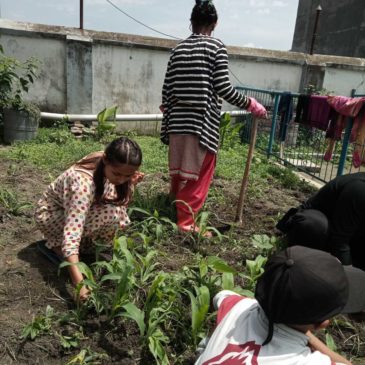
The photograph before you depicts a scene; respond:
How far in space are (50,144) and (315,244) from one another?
4.11 metres

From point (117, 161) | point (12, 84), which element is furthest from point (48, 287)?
point (12, 84)

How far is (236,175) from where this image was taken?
4.61 m

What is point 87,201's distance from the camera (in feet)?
6.66

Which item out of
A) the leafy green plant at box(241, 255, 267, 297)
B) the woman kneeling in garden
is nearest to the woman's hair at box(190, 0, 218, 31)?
the woman kneeling in garden

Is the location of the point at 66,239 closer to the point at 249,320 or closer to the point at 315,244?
the point at 249,320

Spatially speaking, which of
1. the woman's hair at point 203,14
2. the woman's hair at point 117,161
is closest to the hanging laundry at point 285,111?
the woman's hair at point 203,14

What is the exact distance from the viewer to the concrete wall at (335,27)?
13375 mm

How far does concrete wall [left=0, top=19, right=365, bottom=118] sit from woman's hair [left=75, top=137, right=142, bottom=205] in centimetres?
441

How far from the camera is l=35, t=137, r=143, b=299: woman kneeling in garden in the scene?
194 centimetres

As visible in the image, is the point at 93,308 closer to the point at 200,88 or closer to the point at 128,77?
the point at 200,88

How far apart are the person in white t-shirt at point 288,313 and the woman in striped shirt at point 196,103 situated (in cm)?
161

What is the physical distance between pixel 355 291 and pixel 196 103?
161 centimetres

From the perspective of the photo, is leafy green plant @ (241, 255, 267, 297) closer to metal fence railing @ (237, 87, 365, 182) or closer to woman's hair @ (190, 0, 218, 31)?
woman's hair @ (190, 0, 218, 31)

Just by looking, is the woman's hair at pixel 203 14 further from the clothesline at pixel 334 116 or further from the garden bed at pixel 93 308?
the clothesline at pixel 334 116
